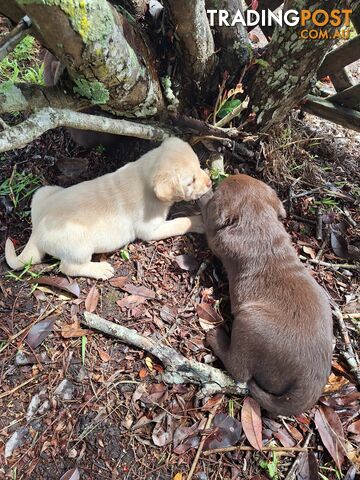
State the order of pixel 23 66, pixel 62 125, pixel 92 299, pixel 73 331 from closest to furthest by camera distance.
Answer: pixel 62 125 < pixel 73 331 < pixel 92 299 < pixel 23 66

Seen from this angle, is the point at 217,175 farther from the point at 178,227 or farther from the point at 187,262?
the point at 187,262

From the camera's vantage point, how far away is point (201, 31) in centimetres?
304

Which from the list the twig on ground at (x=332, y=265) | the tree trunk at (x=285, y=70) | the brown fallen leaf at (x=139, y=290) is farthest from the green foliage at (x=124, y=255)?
the tree trunk at (x=285, y=70)

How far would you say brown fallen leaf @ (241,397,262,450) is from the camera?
2.71m

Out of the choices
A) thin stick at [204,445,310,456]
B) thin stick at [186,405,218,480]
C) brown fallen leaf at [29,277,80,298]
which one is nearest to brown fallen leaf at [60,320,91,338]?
brown fallen leaf at [29,277,80,298]

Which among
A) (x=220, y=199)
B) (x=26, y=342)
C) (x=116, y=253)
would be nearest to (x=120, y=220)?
(x=116, y=253)

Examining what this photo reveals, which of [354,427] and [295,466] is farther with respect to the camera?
[354,427]

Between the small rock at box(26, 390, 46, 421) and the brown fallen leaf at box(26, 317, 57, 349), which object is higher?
the brown fallen leaf at box(26, 317, 57, 349)

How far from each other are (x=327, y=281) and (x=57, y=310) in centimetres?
229

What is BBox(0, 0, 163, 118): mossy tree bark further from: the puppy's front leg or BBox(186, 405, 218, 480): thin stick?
BBox(186, 405, 218, 480): thin stick

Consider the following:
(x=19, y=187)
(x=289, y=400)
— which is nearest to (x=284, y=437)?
(x=289, y=400)

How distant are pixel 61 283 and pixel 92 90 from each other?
58.0 inches

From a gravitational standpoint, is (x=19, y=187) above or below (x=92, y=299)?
above

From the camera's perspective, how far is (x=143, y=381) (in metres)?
2.81
